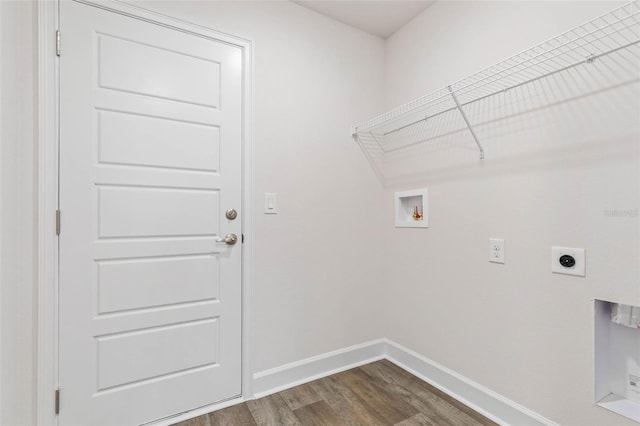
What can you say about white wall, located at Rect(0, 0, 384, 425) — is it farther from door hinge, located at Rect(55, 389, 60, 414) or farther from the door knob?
door hinge, located at Rect(55, 389, 60, 414)

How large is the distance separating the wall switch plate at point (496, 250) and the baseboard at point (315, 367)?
1097mm

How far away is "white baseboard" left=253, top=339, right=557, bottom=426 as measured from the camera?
1560 millimetres

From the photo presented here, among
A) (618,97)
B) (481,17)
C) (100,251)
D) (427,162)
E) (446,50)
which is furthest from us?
(427,162)

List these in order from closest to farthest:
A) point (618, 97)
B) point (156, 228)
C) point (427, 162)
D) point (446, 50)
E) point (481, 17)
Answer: point (618, 97)
point (156, 228)
point (481, 17)
point (446, 50)
point (427, 162)

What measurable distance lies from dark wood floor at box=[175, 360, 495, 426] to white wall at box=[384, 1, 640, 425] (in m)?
0.23

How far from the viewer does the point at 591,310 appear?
1.28 meters

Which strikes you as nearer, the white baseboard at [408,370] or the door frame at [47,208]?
the door frame at [47,208]

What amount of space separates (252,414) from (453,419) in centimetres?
106

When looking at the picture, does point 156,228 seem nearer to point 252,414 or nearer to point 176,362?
point 176,362

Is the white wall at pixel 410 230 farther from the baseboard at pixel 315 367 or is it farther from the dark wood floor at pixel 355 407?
the dark wood floor at pixel 355 407

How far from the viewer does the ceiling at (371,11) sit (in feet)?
6.56

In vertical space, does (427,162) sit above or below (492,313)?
above

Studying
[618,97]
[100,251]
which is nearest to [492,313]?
Result: [618,97]

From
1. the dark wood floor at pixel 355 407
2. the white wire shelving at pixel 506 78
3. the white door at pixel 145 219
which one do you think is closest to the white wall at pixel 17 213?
the white door at pixel 145 219
